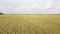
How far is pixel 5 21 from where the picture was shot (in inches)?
22.8

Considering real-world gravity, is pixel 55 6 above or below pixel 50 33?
above

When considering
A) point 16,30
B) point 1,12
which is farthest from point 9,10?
point 16,30

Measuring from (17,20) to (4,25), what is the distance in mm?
84

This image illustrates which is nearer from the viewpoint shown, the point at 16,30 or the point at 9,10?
the point at 16,30

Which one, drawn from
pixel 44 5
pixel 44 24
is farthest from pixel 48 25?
pixel 44 5

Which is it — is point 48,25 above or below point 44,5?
below

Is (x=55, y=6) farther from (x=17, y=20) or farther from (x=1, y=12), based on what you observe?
(x=1, y=12)

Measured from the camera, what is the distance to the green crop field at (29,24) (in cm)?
54

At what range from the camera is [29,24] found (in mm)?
567

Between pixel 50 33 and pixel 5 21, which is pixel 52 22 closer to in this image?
pixel 50 33

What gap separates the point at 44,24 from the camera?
559mm

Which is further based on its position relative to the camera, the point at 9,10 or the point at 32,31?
the point at 9,10

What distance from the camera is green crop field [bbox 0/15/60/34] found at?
54 cm

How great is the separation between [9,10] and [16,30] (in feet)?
0.56
